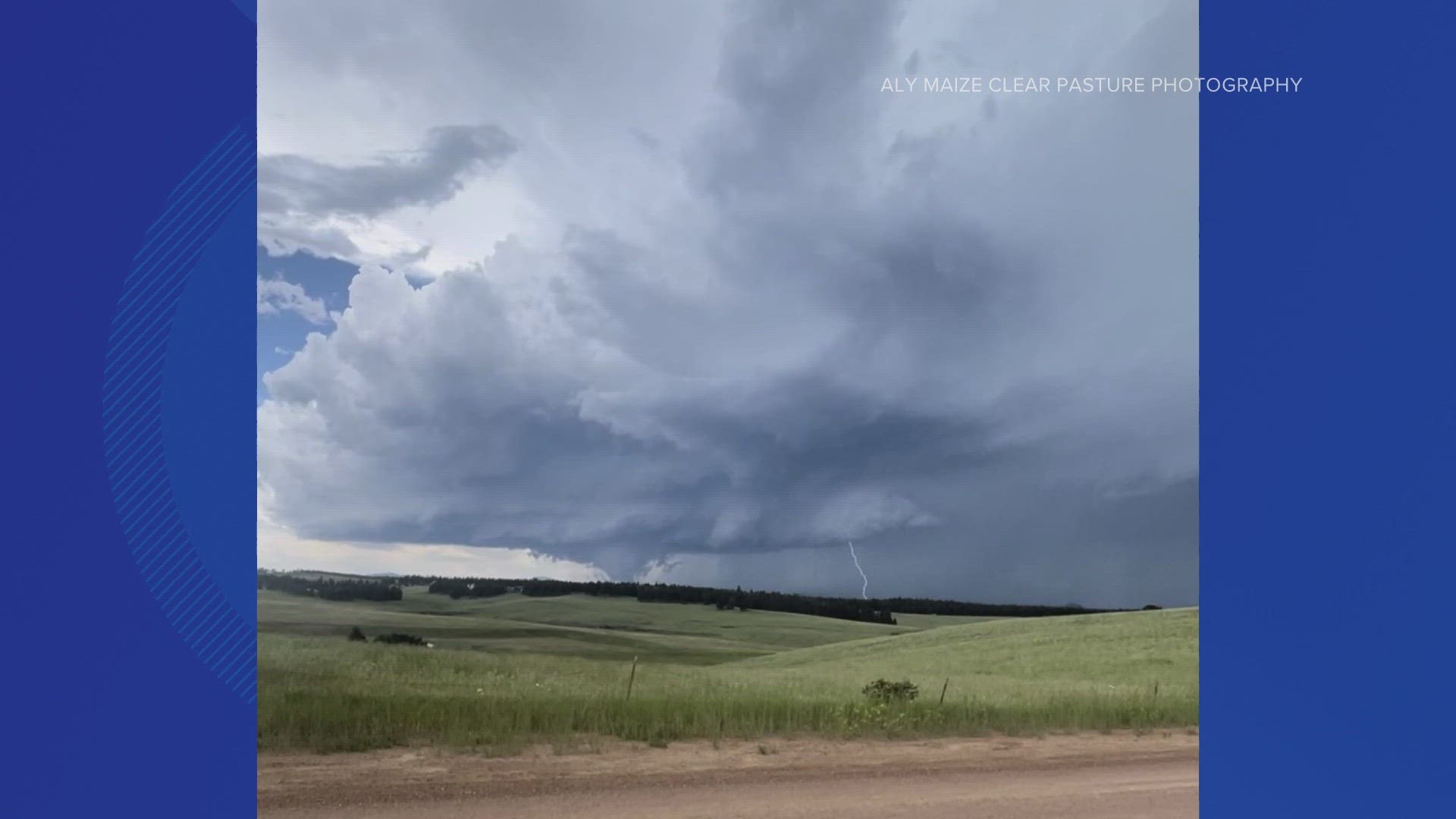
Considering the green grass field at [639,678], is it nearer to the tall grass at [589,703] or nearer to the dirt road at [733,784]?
the tall grass at [589,703]

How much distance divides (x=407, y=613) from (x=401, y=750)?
19.4 feet

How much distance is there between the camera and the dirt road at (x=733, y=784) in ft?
25.7

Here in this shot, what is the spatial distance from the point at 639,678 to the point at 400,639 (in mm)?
3825

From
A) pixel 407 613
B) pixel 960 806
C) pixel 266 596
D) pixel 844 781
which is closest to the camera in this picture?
pixel 960 806

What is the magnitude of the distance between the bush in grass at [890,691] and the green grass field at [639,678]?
0.54ft

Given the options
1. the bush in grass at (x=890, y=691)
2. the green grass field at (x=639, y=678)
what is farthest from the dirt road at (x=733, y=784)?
the bush in grass at (x=890, y=691)

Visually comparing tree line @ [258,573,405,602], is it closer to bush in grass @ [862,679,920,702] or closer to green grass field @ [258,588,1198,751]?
green grass field @ [258,588,1198,751]

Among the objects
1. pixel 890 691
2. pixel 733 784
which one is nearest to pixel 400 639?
pixel 733 784

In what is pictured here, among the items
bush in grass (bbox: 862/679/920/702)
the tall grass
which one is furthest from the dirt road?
bush in grass (bbox: 862/679/920/702)

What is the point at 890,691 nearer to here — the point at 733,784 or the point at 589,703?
the point at 589,703

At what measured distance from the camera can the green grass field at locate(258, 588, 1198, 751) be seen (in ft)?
33.8

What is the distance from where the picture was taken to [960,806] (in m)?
8.30

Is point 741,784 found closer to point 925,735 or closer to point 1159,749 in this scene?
point 925,735

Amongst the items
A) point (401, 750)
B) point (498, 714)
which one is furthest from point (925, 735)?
point (401, 750)
